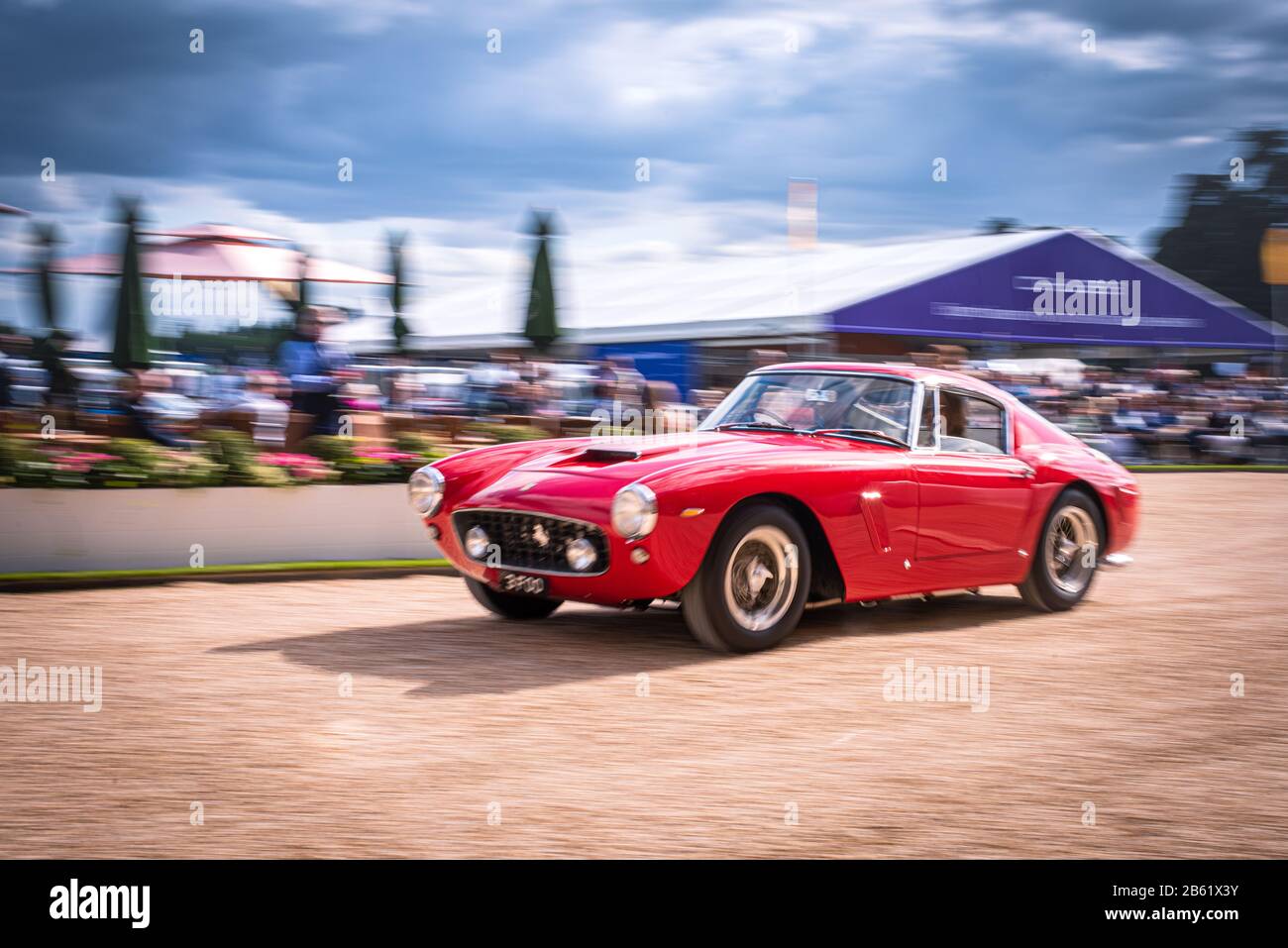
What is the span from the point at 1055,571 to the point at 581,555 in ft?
11.3

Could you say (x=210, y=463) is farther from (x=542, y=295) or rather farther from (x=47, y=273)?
(x=542, y=295)

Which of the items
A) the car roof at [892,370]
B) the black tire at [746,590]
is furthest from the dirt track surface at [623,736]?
the car roof at [892,370]

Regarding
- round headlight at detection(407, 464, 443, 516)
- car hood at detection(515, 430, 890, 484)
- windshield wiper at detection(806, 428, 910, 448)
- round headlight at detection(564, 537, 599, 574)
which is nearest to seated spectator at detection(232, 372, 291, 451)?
round headlight at detection(407, 464, 443, 516)

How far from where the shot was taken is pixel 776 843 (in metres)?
3.86

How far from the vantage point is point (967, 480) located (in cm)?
751

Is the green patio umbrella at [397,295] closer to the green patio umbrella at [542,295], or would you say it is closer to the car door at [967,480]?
the green patio umbrella at [542,295]

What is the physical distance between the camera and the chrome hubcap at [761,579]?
21.6ft

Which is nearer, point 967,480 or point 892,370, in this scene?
point 967,480

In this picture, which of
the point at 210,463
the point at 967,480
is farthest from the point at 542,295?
the point at 967,480

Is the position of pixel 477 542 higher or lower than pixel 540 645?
higher

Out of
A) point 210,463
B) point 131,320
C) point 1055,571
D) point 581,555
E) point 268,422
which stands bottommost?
point 1055,571

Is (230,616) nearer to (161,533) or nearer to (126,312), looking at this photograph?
(161,533)

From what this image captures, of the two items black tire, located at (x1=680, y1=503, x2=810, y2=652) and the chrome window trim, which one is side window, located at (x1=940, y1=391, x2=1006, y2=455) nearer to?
black tire, located at (x1=680, y1=503, x2=810, y2=652)
